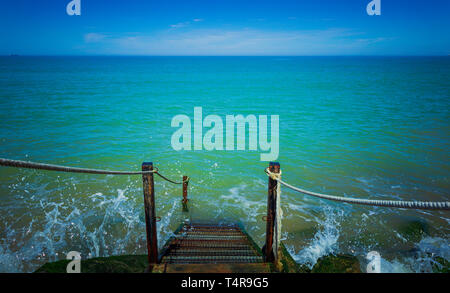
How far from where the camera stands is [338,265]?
178 inches

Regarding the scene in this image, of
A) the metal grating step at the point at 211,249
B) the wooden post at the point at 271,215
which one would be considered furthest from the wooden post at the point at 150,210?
the wooden post at the point at 271,215

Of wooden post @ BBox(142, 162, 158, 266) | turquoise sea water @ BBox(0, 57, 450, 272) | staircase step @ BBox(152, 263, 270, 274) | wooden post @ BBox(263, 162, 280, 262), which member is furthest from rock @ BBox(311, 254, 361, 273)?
wooden post @ BBox(142, 162, 158, 266)

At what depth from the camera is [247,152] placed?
15.6 metres

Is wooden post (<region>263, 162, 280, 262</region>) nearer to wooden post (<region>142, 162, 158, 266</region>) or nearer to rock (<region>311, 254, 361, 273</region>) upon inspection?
rock (<region>311, 254, 361, 273</region>)

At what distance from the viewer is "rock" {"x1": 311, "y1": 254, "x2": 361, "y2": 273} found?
441 centimetres

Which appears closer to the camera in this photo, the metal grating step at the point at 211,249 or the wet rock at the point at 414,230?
the metal grating step at the point at 211,249

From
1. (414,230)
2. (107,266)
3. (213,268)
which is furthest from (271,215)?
(414,230)

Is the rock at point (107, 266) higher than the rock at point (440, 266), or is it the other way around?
the rock at point (107, 266)

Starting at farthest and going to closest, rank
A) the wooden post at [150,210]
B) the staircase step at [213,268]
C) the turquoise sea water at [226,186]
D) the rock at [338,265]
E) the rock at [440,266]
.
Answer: the turquoise sea water at [226,186]
the rock at [440,266]
the rock at [338,265]
the wooden post at [150,210]
the staircase step at [213,268]

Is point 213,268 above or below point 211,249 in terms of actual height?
above

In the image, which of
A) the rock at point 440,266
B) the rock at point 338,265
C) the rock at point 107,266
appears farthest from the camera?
the rock at point 440,266

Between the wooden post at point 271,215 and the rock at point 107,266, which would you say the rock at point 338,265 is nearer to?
the wooden post at point 271,215

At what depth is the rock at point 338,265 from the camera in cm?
441

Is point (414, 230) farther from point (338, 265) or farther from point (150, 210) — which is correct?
point (150, 210)
